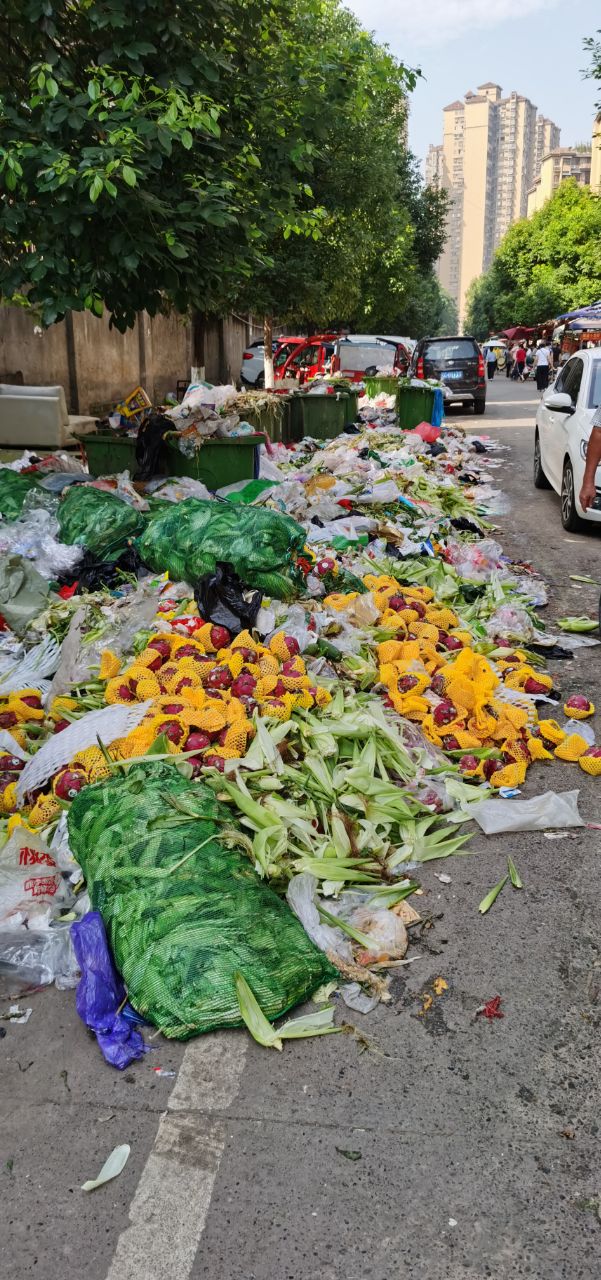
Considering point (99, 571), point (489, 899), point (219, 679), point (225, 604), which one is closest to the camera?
point (489, 899)

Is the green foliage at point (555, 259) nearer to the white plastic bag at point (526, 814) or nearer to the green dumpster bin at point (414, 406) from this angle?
the green dumpster bin at point (414, 406)

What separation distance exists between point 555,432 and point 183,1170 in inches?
372

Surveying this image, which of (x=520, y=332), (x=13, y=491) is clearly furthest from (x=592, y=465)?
(x=520, y=332)

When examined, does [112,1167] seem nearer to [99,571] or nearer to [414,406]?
[99,571]

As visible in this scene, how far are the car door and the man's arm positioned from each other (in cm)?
95

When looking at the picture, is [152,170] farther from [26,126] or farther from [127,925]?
[127,925]

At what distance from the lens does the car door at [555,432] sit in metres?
10.2

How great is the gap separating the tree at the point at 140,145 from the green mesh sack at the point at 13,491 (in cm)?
158

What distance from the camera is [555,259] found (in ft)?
209

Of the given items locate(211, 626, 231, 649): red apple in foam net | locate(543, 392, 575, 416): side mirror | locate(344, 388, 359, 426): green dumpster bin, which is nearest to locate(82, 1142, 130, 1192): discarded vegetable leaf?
locate(211, 626, 231, 649): red apple in foam net

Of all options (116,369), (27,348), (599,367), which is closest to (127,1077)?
(599,367)

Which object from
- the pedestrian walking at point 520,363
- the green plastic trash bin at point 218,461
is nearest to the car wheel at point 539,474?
the green plastic trash bin at point 218,461

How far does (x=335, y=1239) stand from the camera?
2.20m

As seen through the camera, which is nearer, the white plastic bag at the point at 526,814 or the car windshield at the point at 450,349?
the white plastic bag at the point at 526,814
